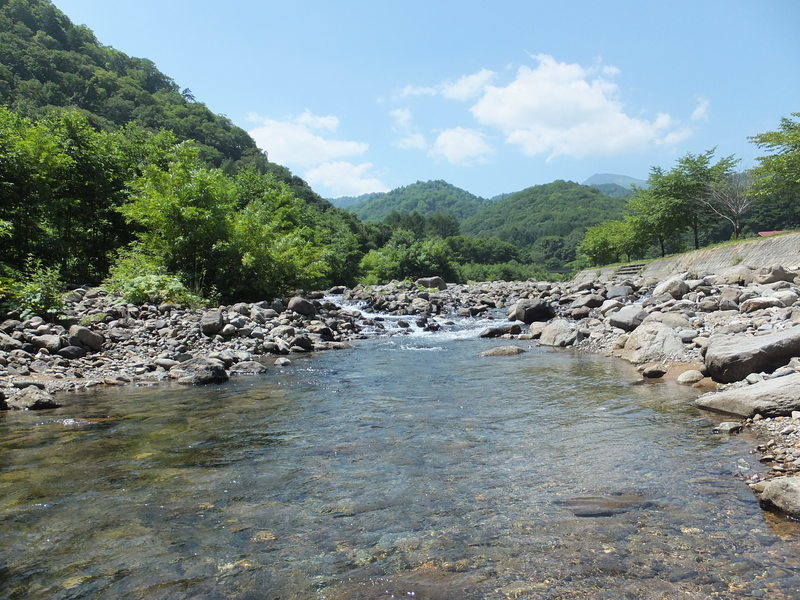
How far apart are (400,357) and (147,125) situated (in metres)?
90.7

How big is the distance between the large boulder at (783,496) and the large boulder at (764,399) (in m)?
2.58

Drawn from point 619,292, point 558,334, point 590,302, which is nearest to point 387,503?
point 558,334

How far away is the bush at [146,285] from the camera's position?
15963mm

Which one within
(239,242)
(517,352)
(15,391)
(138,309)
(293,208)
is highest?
(293,208)

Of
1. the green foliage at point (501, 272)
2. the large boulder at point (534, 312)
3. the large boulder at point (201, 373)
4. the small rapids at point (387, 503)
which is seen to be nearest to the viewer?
the small rapids at point (387, 503)

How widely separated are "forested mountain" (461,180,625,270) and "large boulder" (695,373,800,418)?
14107 cm

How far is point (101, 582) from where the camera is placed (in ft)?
10.2

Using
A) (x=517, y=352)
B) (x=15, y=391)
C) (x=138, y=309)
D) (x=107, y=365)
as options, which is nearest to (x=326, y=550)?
(x=15, y=391)

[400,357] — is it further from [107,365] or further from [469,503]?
[469,503]

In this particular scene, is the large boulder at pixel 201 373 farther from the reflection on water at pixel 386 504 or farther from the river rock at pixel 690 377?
the river rock at pixel 690 377

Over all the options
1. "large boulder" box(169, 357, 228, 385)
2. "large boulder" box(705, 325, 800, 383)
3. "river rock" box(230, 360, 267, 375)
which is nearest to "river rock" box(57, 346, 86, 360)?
"large boulder" box(169, 357, 228, 385)

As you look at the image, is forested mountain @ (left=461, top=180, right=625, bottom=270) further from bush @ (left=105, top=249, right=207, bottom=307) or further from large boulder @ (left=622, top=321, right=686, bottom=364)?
large boulder @ (left=622, top=321, right=686, bottom=364)

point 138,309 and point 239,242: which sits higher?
point 239,242

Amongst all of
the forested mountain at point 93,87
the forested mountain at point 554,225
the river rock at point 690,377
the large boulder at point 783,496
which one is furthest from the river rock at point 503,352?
the forested mountain at point 554,225
